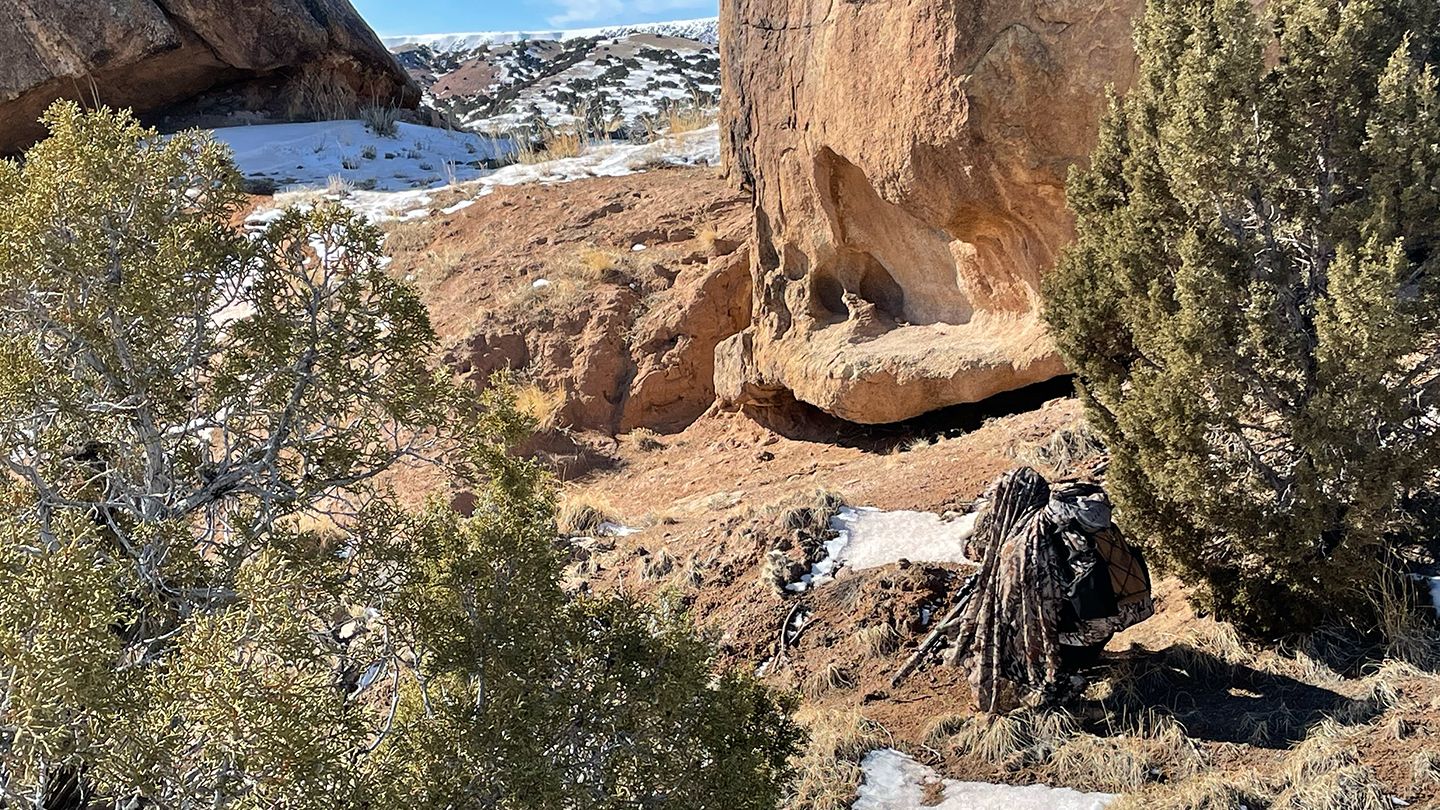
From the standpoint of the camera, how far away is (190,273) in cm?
327

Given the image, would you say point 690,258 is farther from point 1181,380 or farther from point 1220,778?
A: point 1220,778

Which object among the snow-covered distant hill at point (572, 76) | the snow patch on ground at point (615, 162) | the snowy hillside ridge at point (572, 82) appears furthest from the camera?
the snow-covered distant hill at point (572, 76)

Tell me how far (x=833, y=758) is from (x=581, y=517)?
406 cm

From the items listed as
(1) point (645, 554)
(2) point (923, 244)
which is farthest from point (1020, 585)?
(2) point (923, 244)

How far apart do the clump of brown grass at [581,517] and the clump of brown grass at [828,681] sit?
9.86 feet

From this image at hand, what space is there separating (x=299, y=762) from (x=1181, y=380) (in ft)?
11.5

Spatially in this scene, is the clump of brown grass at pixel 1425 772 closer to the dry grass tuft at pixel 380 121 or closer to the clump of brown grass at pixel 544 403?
the clump of brown grass at pixel 544 403

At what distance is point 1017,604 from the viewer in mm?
4379

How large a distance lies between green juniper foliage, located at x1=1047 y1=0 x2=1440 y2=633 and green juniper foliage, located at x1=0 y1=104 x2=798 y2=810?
7.16 ft

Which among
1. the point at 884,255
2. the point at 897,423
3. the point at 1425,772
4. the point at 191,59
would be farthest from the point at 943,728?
the point at 191,59

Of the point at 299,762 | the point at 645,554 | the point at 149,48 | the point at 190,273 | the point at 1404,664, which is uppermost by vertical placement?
the point at 149,48

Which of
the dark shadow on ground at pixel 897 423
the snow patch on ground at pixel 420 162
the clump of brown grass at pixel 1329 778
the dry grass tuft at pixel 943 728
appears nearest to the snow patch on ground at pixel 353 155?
the snow patch on ground at pixel 420 162

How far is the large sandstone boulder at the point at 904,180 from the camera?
6.32 metres

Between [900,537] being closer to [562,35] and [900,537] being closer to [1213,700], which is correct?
[1213,700]
